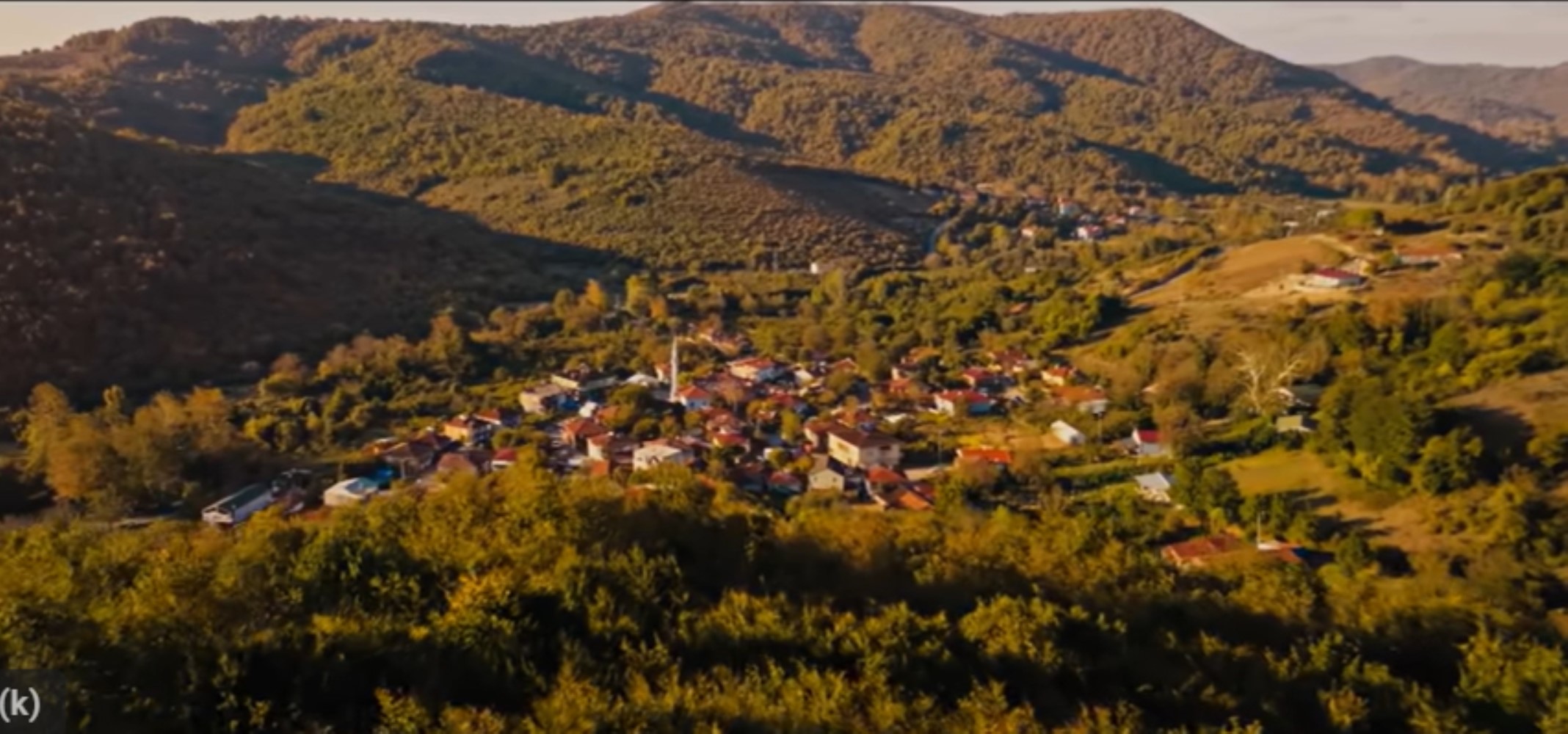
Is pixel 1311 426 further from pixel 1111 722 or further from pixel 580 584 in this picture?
pixel 580 584

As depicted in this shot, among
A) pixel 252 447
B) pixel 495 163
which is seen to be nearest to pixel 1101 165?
pixel 495 163

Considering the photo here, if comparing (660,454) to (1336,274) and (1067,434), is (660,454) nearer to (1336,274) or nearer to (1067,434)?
(1067,434)

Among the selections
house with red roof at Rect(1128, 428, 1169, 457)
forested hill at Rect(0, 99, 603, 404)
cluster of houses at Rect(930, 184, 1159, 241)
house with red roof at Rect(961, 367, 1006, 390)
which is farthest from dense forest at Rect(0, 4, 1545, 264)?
house with red roof at Rect(1128, 428, 1169, 457)

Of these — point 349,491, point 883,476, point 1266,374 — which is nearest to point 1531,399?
point 1266,374

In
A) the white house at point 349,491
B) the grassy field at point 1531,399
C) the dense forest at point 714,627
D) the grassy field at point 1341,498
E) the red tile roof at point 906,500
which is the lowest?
the white house at point 349,491

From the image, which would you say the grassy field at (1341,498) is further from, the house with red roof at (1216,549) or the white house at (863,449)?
the white house at (863,449)

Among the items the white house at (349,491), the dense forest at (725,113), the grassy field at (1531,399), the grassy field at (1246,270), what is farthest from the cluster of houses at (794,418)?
the dense forest at (725,113)
